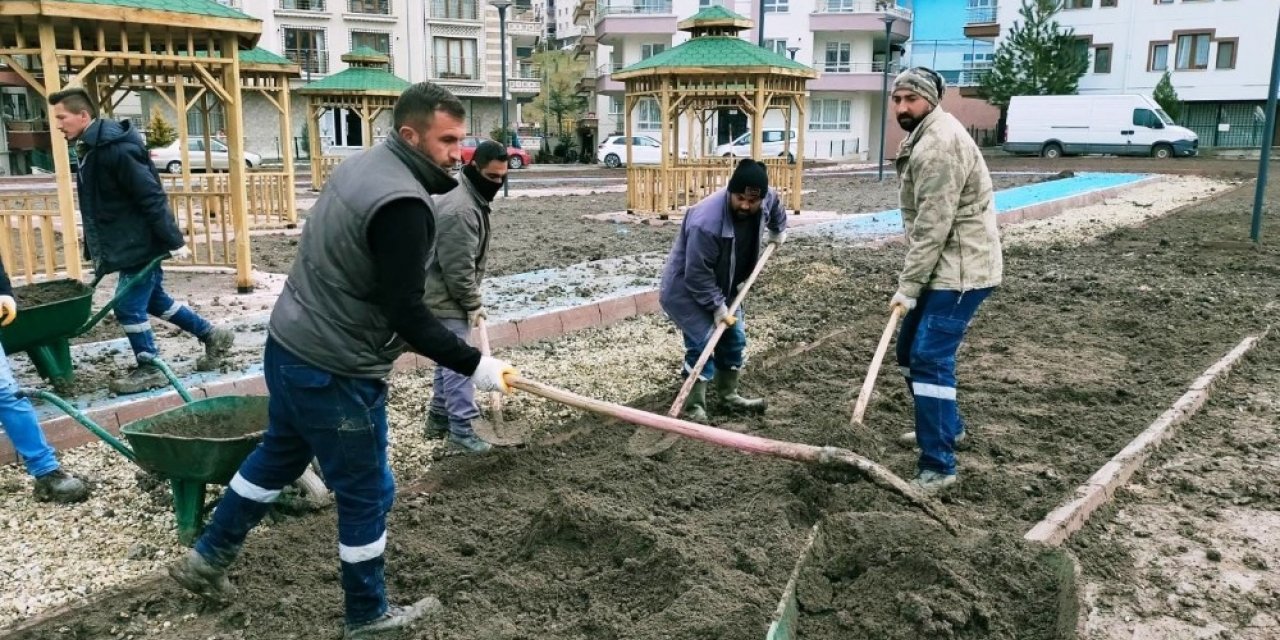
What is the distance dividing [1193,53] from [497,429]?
4390 centimetres

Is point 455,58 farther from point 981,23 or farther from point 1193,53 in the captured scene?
point 1193,53

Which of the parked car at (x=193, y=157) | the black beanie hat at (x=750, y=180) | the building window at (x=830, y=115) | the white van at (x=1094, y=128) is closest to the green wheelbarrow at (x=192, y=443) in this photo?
the black beanie hat at (x=750, y=180)

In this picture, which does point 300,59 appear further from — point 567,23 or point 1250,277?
point 567,23

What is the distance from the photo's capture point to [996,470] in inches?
180

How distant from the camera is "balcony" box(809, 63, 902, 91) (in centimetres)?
4428

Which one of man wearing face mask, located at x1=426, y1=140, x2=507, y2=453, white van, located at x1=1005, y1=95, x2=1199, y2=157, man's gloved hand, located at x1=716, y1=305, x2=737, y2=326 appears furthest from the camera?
white van, located at x1=1005, y1=95, x2=1199, y2=157

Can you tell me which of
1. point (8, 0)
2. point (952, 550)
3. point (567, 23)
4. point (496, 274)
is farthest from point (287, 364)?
point (567, 23)

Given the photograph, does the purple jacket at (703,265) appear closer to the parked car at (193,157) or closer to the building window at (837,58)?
the parked car at (193,157)

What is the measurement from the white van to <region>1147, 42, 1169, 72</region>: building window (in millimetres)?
7289

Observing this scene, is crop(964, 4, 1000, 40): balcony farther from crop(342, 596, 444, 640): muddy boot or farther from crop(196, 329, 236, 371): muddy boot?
crop(342, 596, 444, 640): muddy boot

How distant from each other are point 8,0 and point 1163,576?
8.40m

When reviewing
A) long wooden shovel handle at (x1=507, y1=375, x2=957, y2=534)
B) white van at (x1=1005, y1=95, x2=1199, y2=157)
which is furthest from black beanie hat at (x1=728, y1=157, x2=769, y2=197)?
white van at (x1=1005, y1=95, x2=1199, y2=157)

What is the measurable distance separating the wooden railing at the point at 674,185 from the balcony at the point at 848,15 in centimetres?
3091

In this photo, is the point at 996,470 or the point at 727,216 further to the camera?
the point at 727,216
